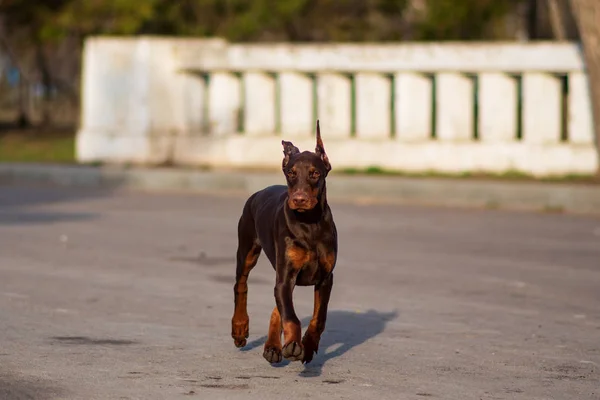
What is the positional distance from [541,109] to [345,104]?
298cm

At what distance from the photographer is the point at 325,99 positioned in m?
21.9

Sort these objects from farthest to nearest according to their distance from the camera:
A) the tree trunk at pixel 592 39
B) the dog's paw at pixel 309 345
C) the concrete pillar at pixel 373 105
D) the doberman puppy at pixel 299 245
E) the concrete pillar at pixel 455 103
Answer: the concrete pillar at pixel 373 105 < the concrete pillar at pixel 455 103 < the tree trunk at pixel 592 39 < the dog's paw at pixel 309 345 < the doberman puppy at pixel 299 245

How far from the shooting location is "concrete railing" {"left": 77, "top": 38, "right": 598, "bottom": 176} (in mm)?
20500

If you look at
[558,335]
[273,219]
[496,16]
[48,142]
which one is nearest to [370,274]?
[558,335]

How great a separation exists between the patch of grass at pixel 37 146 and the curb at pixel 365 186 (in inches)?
83.4

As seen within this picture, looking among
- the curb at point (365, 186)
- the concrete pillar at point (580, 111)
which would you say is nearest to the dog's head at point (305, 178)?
the curb at point (365, 186)

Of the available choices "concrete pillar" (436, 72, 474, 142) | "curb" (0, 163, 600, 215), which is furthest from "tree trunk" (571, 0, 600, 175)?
"concrete pillar" (436, 72, 474, 142)

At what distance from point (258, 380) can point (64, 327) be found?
200 centimetres

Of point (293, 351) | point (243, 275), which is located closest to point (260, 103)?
point (243, 275)

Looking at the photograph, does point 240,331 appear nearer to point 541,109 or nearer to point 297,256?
point 297,256

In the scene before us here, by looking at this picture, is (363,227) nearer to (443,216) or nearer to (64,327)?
(443,216)

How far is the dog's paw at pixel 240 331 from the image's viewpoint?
7980 mm

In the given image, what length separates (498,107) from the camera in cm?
2075

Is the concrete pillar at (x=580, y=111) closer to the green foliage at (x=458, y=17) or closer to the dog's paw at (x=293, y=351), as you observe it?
the green foliage at (x=458, y=17)
